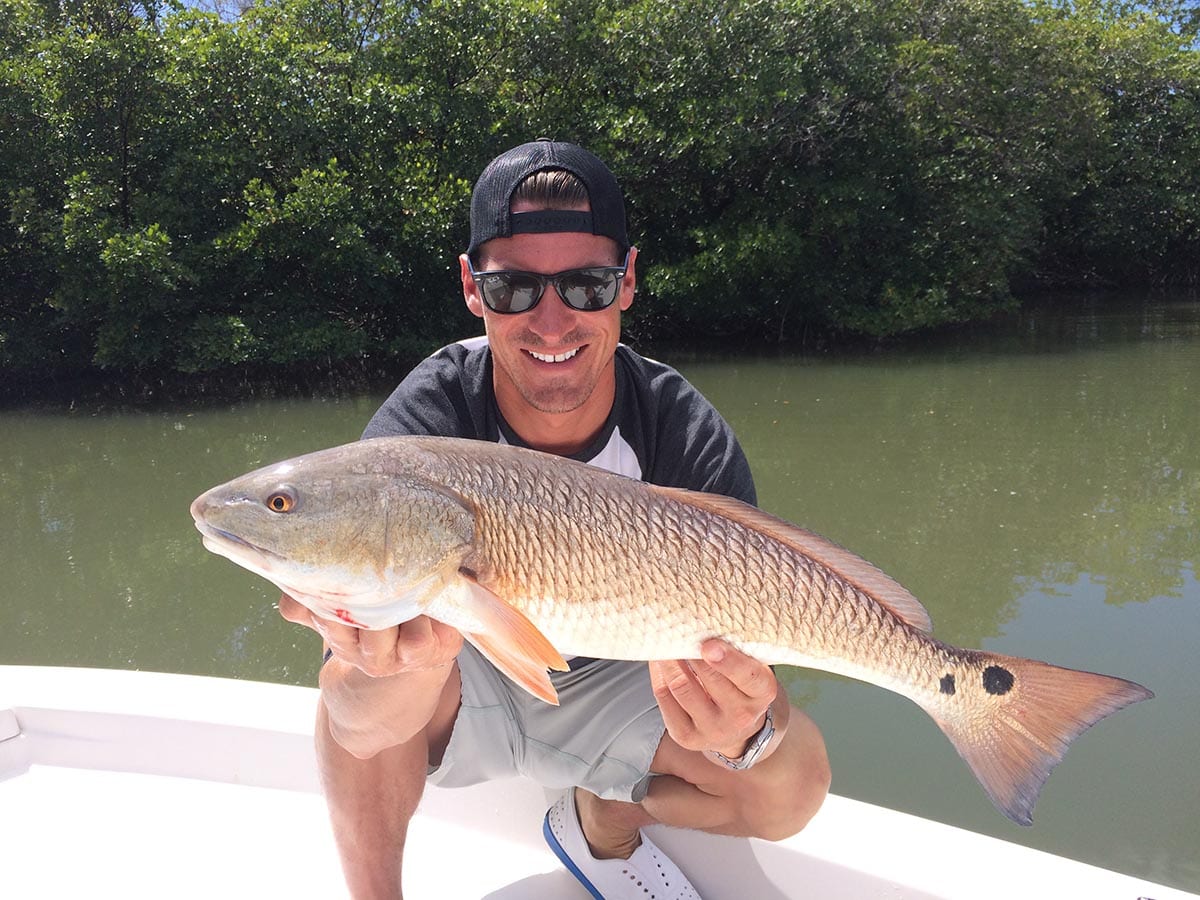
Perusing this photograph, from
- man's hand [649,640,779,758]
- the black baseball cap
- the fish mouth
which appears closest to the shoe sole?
man's hand [649,640,779,758]

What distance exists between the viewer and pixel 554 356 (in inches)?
93.7

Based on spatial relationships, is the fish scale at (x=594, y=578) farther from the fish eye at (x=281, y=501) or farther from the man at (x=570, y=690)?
the man at (x=570, y=690)

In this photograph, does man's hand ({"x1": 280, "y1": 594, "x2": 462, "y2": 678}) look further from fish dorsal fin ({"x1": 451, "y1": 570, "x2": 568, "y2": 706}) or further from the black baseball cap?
the black baseball cap

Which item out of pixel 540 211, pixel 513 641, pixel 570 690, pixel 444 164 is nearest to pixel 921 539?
pixel 570 690

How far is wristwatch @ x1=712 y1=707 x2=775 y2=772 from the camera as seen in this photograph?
2139 mm

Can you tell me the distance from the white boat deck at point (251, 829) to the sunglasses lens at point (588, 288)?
1342 millimetres

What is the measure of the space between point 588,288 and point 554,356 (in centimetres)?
19

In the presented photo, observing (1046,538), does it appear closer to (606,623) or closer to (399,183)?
(606,623)

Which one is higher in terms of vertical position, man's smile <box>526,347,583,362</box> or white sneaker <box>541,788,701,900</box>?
man's smile <box>526,347,583,362</box>

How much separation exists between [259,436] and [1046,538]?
804cm

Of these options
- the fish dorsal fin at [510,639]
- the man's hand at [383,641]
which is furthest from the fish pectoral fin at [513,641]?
the man's hand at [383,641]

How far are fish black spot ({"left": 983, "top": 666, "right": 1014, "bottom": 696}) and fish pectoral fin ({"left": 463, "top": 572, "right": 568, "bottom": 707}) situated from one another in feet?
2.72

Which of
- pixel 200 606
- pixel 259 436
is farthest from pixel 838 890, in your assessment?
pixel 259 436

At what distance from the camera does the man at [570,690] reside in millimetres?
2178
